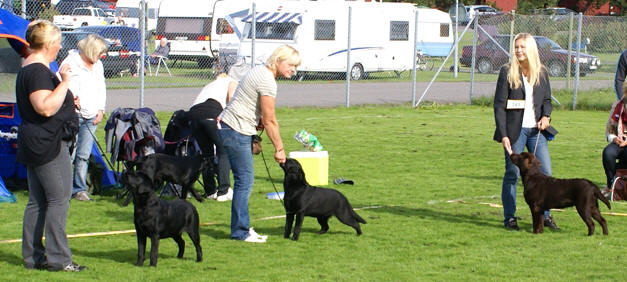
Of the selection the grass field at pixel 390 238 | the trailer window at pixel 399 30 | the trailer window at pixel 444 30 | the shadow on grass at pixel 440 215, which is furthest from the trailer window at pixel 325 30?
the shadow on grass at pixel 440 215

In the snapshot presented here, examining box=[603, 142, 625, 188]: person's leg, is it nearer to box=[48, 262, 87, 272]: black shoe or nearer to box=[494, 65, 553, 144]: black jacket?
box=[494, 65, 553, 144]: black jacket

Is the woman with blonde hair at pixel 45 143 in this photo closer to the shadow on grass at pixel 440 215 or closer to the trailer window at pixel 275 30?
the shadow on grass at pixel 440 215

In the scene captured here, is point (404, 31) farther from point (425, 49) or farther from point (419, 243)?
point (419, 243)

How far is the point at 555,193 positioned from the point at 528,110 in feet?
2.46

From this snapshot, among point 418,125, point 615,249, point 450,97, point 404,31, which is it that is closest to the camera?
point 615,249

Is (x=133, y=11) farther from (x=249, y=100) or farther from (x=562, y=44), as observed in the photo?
(x=249, y=100)

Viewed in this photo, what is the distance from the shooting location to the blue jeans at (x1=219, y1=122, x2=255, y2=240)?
23.1ft

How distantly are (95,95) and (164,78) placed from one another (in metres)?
15.1

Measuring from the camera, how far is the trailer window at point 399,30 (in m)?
29.4

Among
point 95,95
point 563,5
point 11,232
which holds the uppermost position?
point 563,5

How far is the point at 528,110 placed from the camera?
7.64 meters

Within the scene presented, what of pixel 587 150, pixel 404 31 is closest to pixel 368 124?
pixel 587 150

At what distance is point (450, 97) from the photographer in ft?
75.3

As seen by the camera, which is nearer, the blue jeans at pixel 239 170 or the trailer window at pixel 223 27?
the blue jeans at pixel 239 170
